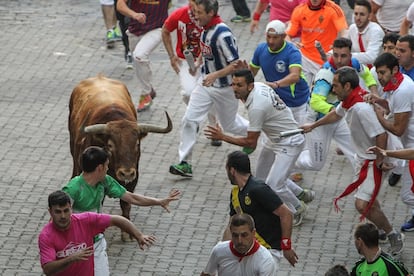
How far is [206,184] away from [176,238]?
1884mm

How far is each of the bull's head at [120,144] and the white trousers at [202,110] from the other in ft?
6.45

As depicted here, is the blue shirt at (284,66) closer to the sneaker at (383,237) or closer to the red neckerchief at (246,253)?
the sneaker at (383,237)

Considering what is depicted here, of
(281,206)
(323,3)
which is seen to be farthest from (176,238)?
(323,3)

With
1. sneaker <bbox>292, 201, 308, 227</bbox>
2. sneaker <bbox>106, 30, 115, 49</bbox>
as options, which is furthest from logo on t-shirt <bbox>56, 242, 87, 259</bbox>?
sneaker <bbox>106, 30, 115, 49</bbox>

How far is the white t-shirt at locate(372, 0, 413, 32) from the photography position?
1830cm

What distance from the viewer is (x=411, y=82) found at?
43.2ft

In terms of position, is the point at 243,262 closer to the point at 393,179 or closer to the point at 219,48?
the point at 219,48

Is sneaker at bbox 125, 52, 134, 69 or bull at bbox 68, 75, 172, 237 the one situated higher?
bull at bbox 68, 75, 172, 237

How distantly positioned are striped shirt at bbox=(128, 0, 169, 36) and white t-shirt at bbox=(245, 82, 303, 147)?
5.01 m

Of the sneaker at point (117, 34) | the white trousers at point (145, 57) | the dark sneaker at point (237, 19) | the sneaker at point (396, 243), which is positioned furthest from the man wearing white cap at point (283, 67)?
the dark sneaker at point (237, 19)

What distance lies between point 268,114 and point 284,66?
180cm

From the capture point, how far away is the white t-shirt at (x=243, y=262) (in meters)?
10.6

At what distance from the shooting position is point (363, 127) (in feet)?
42.7

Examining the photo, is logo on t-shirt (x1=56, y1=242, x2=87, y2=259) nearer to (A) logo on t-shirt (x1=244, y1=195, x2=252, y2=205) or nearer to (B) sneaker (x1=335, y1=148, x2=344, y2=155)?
(A) logo on t-shirt (x1=244, y1=195, x2=252, y2=205)
